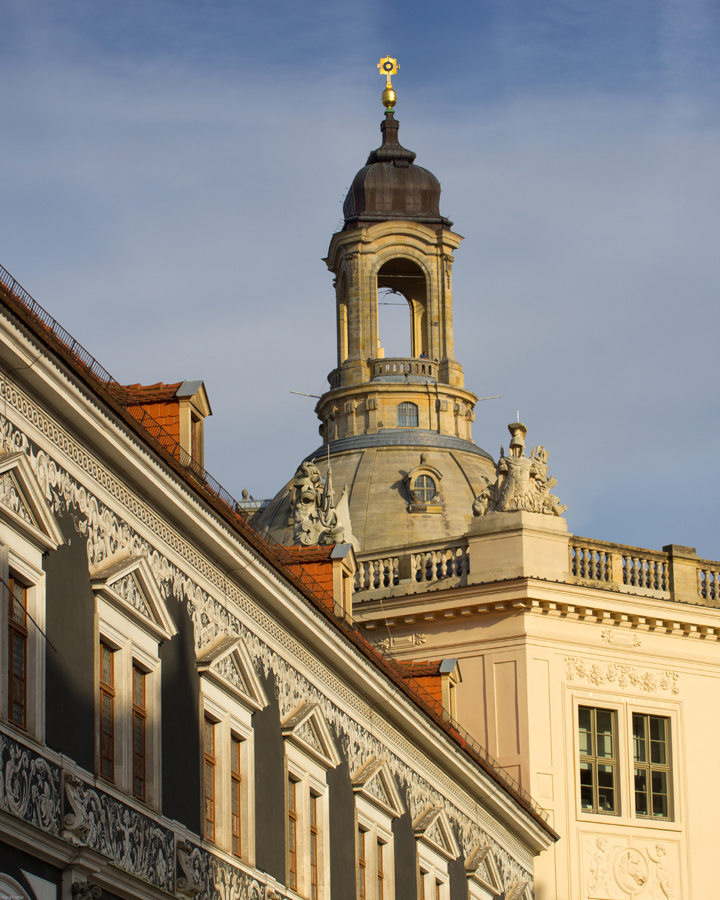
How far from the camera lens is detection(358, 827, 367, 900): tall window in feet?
89.4

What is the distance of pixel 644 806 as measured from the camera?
1665 inches

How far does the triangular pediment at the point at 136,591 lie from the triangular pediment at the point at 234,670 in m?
1.12

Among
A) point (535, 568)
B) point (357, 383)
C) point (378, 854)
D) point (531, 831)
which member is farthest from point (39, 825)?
point (357, 383)

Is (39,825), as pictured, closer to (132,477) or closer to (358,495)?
(132,477)

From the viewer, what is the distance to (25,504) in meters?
17.7

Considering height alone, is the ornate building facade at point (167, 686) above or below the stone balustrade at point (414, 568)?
below

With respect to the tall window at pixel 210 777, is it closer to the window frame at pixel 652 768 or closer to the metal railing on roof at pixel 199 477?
the metal railing on roof at pixel 199 477

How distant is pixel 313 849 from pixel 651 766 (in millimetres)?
18427

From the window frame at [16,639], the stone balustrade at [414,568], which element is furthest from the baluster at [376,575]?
the window frame at [16,639]

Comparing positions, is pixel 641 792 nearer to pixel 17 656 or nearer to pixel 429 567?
pixel 429 567

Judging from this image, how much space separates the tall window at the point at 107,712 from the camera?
18875 mm

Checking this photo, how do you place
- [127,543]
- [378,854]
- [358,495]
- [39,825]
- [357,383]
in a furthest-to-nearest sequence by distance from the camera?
[357,383], [358,495], [378,854], [127,543], [39,825]

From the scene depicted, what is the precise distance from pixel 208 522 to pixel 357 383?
164 ft

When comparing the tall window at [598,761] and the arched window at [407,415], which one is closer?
the tall window at [598,761]
